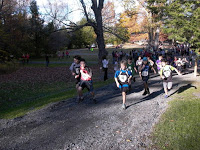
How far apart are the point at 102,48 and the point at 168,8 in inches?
527

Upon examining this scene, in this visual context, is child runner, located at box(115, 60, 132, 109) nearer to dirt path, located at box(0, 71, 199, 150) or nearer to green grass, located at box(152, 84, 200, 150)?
dirt path, located at box(0, 71, 199, 150)

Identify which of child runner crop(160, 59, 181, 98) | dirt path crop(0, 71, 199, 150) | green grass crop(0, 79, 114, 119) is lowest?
green grass crop(0, 79, 114, 119)

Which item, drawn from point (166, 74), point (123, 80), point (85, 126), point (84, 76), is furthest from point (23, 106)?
point (166, 74)

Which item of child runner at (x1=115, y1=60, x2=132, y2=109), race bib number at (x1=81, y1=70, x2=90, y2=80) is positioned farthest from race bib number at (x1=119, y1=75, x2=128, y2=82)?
race bib number at (x1=81, y1=70, x2=90, y2=80)

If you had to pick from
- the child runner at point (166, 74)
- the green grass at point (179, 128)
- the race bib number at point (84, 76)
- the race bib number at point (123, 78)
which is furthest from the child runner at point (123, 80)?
the child runner at point (166, 74)

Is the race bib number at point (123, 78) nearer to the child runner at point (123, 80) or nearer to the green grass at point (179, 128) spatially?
the child runner at point (123, 80)

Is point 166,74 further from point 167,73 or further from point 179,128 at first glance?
point 179,128

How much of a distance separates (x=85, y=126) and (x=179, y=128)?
7.99ft

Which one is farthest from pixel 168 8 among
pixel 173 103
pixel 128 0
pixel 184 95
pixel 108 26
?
pixel 128 0

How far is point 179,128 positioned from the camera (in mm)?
5148

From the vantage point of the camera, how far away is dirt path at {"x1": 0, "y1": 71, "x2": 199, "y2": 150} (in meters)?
4.64

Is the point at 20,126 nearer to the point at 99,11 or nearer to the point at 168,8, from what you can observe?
the point at 168,8

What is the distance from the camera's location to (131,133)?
5070 millimetres

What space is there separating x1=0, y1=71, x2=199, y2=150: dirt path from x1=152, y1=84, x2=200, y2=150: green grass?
269 millimetres
